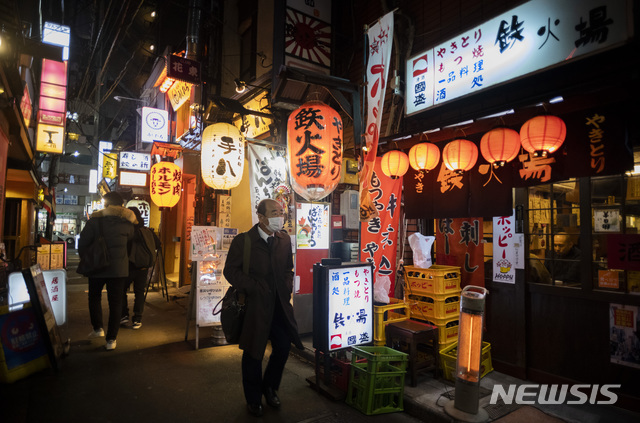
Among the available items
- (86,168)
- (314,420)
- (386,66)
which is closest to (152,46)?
(386,66)

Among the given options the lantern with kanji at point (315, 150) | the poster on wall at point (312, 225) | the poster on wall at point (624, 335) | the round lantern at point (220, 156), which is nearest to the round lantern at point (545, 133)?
the poster on wall at point (624, 335)

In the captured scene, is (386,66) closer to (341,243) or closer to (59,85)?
(341,243)

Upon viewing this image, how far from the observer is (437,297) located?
6.37 metres

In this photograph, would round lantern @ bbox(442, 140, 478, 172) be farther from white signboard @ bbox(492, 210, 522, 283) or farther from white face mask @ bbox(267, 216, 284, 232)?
white face mask @ bbox(267, 216, 284, 232)

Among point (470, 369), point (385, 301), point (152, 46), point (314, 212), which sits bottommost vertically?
point (470, 369)

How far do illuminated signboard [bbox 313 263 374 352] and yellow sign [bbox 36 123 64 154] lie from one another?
39.6 feet

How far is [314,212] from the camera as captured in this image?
323 inches

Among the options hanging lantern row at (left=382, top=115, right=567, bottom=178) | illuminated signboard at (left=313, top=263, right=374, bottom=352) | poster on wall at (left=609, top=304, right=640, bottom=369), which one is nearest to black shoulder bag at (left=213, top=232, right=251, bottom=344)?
illuminated signboard at (left=313, top=263, right=374, bottom=352)

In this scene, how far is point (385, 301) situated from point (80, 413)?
4.88m

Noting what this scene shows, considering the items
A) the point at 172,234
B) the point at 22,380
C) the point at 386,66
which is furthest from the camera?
the point at 172,234

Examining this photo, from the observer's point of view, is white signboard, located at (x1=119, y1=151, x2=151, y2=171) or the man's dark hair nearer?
the man's dark hair

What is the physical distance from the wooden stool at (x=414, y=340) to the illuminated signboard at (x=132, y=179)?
16.8 m

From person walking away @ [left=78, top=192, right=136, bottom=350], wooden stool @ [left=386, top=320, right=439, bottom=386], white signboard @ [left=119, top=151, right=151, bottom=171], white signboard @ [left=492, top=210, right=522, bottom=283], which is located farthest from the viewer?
white signboard @ [left=119, top=151, right=151, bottom=171]

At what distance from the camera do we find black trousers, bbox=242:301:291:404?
4410 mm
